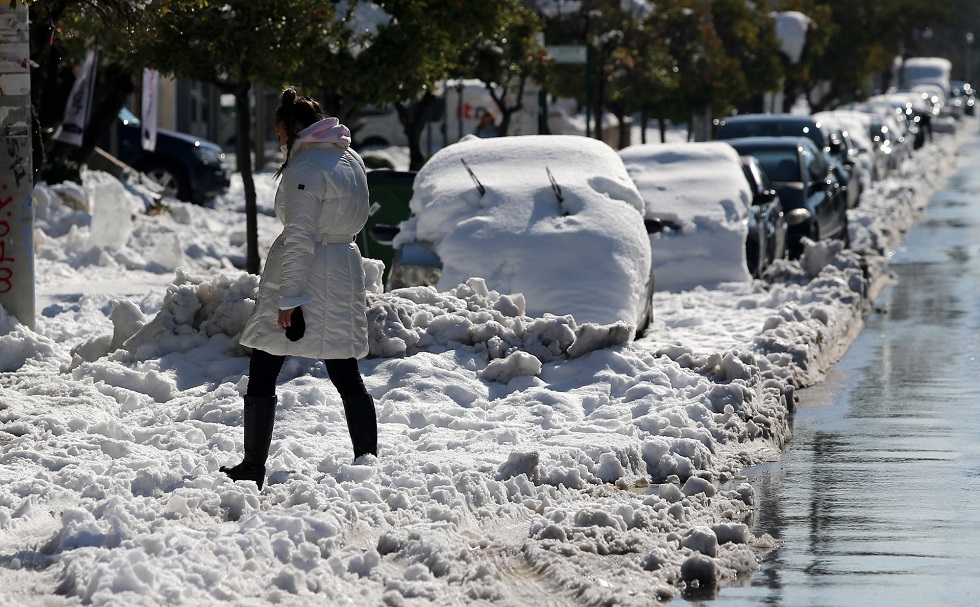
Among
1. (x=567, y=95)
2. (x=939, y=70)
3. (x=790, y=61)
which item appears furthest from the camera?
(x=939, y=70)

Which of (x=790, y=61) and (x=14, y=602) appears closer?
(x=14, y=602)

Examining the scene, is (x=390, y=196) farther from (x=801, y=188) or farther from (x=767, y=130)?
(x=767, y=130)

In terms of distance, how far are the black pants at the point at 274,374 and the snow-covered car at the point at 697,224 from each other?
7.41 meters

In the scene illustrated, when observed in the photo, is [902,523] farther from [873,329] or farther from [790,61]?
[790,61]

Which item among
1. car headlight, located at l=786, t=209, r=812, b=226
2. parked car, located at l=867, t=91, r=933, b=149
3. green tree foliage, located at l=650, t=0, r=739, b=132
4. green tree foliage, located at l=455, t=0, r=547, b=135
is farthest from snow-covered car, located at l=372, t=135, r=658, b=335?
parked car, located at l=867, t=91, r=933, b=149

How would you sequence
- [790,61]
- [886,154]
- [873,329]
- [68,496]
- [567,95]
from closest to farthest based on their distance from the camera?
[68,496], [873,329], [567,95], [886,154], [790,61]

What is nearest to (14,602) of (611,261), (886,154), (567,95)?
(611,261)

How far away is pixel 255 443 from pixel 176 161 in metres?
16.8

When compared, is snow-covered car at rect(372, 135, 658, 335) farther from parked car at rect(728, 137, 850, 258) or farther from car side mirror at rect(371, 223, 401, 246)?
parked car at rect(728, 137, 850, 258)

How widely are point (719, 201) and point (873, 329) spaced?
6.56 feet

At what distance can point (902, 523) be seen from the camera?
7.11m

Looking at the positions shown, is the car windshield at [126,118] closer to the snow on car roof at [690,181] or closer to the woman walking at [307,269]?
the snow on car roof at [690,181]

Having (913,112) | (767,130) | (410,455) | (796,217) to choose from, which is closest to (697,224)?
(796,217)

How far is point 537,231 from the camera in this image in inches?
463
